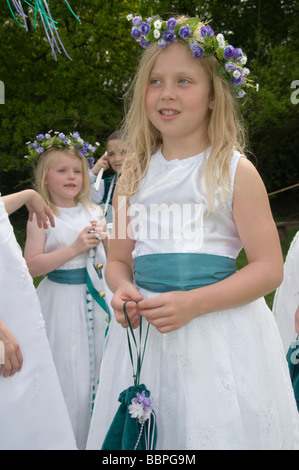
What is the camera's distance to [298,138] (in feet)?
48.9

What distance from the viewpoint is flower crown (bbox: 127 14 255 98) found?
6.61ft

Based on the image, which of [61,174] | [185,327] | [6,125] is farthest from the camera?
[6,125]

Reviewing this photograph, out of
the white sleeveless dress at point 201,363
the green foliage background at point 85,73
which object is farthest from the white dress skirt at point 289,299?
the green foliage background at point 85,73

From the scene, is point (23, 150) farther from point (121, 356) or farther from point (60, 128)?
point (121, 356)

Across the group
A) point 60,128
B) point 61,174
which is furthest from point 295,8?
point 61,174

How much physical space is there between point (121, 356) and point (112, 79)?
11.7m

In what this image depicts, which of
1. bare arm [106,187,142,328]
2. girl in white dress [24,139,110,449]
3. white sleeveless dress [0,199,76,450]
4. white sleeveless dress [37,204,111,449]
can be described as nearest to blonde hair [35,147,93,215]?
girl in white dress [24,139,110,449]

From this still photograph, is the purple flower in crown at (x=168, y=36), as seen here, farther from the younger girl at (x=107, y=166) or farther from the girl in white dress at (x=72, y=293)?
the younger girl at (x=107, y=166)

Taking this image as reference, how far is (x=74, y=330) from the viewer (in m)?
3.59

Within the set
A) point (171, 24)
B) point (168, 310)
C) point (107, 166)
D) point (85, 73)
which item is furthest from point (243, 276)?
point (85, 73)

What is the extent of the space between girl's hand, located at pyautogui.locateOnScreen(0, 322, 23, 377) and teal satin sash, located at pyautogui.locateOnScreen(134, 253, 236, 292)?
68 centimetres

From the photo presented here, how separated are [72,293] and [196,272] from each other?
6.10ft
